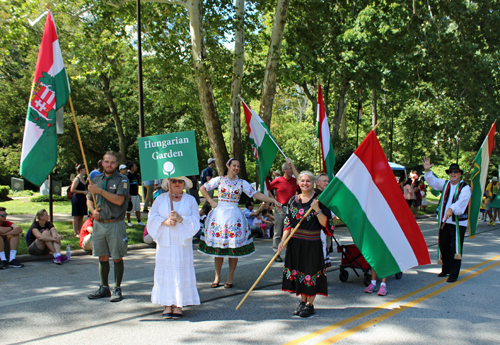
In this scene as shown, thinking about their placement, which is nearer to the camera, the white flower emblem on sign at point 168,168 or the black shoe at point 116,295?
the white flower emblem on sign at point 168,168

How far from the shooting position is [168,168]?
18.1 ft

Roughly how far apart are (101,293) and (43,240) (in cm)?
318

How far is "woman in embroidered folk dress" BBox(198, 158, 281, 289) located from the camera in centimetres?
680

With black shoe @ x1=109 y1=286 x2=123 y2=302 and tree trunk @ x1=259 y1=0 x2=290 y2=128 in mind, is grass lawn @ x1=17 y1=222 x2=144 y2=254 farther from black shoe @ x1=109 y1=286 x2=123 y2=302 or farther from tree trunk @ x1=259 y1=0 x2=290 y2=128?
tree trunk @ x1=259 y1=0 x2=290 y2=128

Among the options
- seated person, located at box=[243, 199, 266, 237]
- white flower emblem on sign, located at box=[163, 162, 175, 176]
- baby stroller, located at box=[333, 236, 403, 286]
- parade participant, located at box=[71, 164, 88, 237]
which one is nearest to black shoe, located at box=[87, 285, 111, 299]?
white flower emblem on sign, located at box=[163, 162, 175, 176]

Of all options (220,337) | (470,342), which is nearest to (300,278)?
(220,337)

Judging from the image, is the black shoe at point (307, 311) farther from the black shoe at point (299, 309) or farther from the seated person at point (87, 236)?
the seated person at point (87, 236)

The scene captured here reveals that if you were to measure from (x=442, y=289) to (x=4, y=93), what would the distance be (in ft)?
91.0

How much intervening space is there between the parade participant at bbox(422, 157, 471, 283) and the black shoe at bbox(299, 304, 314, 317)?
3.16 m

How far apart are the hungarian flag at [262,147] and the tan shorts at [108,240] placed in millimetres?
3621

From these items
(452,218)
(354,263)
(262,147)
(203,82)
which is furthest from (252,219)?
(452,218)

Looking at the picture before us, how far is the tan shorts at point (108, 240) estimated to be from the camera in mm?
6070

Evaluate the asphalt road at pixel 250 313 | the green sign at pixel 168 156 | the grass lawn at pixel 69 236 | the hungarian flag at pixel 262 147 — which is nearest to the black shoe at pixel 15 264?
the asphalt road at pixel 250 313

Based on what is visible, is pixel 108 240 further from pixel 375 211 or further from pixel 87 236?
pixel 375 211
